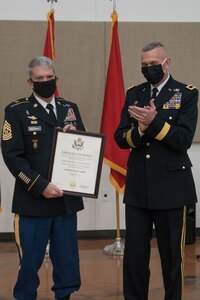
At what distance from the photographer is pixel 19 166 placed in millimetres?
3398

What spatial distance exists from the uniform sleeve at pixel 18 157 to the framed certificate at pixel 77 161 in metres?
0.10

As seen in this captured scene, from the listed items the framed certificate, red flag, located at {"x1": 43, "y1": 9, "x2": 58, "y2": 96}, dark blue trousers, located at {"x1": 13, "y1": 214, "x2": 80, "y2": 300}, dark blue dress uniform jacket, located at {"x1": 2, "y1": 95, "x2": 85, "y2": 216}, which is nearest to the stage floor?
dark blue trousers, located at {"x1": 13, "y1": 214, "x2": 80, "y2": 300}

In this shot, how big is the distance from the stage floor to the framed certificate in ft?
3.05

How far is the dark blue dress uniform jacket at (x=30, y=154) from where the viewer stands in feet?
11.2

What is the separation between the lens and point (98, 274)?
4633 millimetres

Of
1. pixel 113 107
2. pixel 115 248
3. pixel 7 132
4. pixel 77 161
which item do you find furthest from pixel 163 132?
pixel 115 248

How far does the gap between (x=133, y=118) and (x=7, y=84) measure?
8.88 feet

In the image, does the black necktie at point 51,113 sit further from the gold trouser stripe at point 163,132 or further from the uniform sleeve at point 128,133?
the gold trouser stripe at point 163,132

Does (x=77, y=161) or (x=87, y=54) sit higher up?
(x=87, y=54)

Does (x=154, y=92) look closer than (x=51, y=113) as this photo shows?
Yes

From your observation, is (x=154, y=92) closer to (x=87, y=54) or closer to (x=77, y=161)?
(x=77, y=161)

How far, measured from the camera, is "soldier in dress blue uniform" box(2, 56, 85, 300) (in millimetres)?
3414

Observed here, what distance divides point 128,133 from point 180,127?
29 cm
